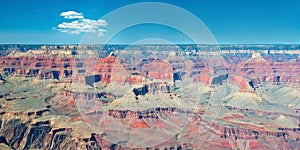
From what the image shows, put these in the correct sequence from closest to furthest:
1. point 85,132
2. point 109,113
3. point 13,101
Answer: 1. point 85,132
2. point 109,113
3. point 13,101

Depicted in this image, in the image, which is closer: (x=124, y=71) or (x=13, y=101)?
(x=13, y=101)

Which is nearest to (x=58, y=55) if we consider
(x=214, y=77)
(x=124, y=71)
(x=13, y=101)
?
(x=124, y=71)

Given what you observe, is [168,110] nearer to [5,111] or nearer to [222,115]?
[222,115]

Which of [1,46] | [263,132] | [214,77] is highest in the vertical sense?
[1,46]

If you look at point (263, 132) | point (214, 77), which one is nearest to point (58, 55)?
point (214, 77)

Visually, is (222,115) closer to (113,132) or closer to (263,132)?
(263,132)

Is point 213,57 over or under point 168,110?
over

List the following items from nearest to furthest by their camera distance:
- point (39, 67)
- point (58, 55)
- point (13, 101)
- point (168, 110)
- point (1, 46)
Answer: point (168, 110) < point (13, 101) < point (39, 67) < point (58, 55) < point (1, 46)

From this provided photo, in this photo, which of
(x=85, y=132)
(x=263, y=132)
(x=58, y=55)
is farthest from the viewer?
(x=58, y=55)

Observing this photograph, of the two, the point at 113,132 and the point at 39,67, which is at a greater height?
the point at 39,67
